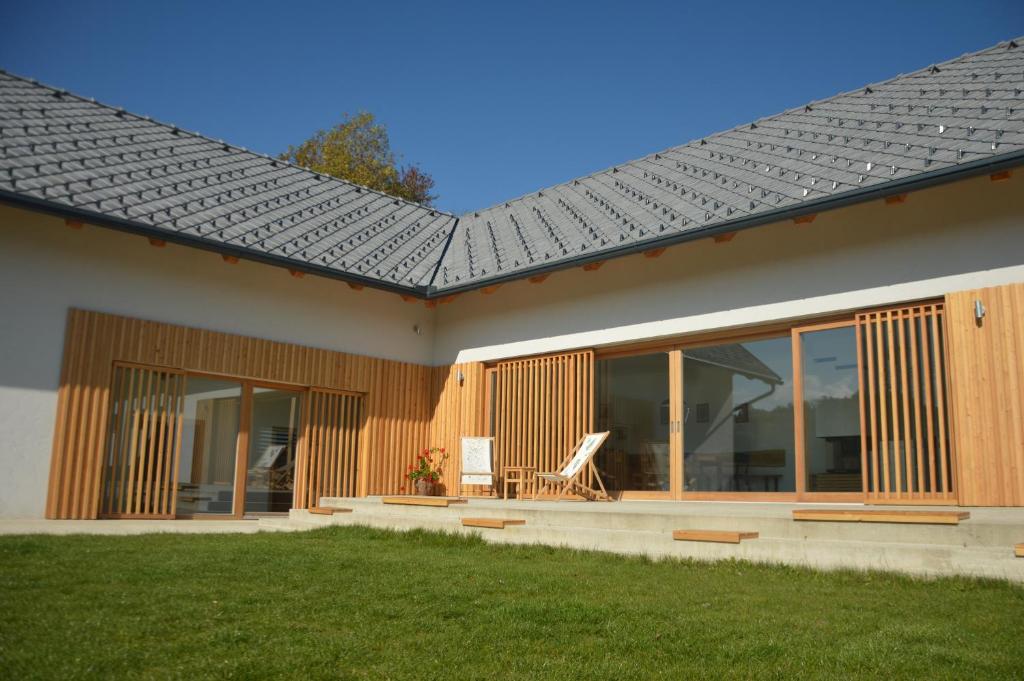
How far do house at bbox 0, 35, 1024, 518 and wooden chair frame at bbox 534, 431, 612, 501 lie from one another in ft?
1.08

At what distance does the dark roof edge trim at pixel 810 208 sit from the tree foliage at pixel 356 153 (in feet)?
43.1

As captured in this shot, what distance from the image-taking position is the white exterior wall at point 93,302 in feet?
29.4

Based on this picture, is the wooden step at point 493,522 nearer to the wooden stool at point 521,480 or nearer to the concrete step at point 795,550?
the concrete step at point 795,550

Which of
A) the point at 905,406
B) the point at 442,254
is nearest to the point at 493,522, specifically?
the point at 905,406

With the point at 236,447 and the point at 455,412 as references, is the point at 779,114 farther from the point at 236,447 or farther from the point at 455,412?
the point at 236,447

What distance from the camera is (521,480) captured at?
11.1 m

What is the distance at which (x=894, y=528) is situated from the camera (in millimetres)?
5586

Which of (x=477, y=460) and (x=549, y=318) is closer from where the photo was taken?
(x=477, y=460)

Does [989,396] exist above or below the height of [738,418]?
above

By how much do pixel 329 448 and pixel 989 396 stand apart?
27.4 feet

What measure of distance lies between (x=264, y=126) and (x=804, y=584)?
21561 millimetres

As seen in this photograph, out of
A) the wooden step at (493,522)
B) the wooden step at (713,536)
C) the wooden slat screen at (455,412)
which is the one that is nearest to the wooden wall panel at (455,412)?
the wooden slat screen at (455,412)

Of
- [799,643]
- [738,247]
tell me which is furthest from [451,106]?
[799,643]

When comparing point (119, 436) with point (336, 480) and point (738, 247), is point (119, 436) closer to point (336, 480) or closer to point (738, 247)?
point (336, 480)
